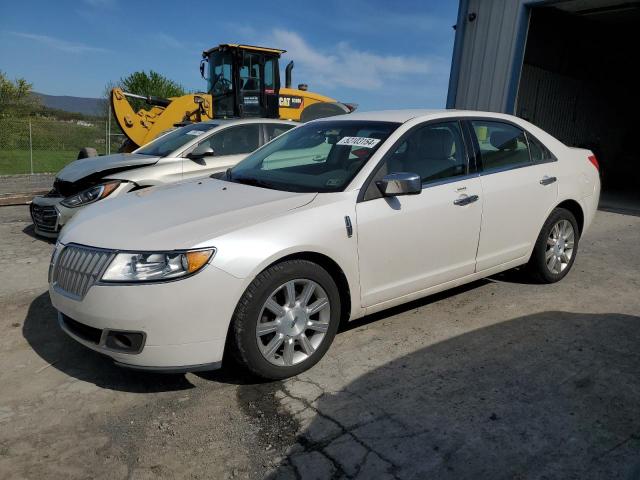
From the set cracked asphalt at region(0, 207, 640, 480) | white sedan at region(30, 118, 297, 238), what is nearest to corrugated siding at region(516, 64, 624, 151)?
white sedan at region(30, 118, 297, 238)

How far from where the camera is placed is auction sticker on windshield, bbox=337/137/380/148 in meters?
3.56

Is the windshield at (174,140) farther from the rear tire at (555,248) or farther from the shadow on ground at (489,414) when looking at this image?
the shadow on ground at (489,414)

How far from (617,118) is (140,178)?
51.4 feet

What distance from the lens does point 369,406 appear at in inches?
108

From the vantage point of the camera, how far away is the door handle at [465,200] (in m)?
3.70

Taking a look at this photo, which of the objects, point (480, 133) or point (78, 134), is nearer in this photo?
point (480, 133)

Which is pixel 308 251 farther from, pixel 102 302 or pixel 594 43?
pixel 594 43

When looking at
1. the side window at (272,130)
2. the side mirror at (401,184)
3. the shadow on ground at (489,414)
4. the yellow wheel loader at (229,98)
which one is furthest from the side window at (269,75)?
the shadow on ground at (489,414)

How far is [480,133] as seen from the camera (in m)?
4.09

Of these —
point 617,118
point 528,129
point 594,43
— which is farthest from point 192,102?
point 617,118

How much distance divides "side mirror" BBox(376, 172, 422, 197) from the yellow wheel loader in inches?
358

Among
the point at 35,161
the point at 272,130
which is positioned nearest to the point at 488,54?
the point at 272,130

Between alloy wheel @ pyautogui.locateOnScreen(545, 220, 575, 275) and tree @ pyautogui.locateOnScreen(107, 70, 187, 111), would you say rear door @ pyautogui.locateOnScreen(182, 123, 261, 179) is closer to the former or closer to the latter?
alloy wheel @ pyautogui.locateOnScreen(545, 220, 575, 275)

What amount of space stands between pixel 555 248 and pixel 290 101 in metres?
9.81
